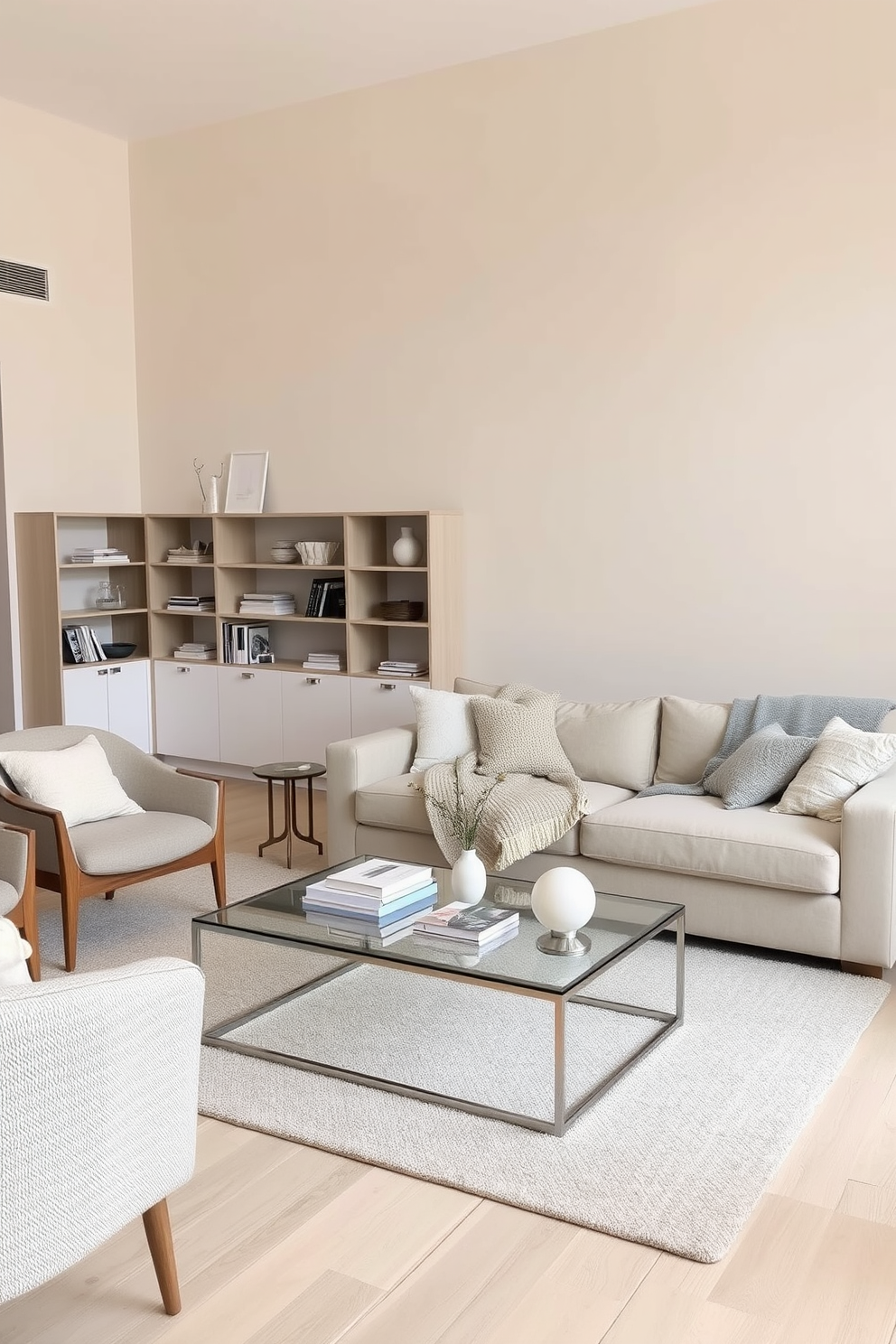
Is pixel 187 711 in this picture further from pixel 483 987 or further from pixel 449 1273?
pixel 449 1273

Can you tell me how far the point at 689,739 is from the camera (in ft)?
16.1

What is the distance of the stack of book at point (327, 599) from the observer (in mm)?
6594

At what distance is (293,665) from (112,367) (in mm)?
2229

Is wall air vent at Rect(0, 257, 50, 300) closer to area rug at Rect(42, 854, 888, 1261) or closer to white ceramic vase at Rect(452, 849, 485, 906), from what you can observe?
area rug at Rect(42, 854, 888, 1261)

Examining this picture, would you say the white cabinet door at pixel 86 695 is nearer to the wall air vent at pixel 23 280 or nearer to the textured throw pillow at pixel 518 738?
the wall air vent at pixel 23 280

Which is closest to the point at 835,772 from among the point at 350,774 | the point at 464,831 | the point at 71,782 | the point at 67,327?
the point at 464,831

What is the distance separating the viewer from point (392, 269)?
20.9ft

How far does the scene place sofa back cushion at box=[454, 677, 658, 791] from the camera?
16.2 ft

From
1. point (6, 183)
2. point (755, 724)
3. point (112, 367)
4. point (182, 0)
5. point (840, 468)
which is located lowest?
Answer: point (755, 724)

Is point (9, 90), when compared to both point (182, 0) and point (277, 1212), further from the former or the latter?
point (277, 1212)

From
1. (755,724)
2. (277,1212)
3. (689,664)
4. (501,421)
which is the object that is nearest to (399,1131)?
(277,1212)

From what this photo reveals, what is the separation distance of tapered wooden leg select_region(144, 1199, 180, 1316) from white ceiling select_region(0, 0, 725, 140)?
5.09 metres

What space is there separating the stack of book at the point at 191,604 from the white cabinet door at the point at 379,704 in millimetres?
1237

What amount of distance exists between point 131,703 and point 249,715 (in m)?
0.83
